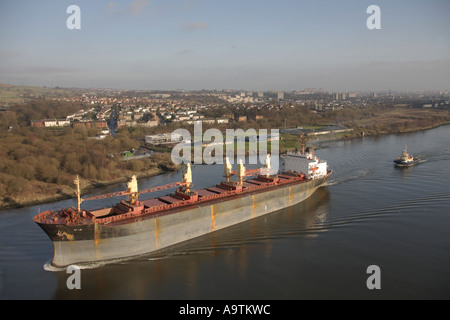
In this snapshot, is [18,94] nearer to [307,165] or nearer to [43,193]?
[43,193]

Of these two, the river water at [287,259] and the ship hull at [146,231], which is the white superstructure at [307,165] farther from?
the ship hull at [146,231]

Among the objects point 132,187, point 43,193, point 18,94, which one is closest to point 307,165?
point 132,187

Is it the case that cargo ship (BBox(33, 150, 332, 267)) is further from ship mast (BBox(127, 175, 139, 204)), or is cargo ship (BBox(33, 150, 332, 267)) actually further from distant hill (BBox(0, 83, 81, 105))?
distant hill (BBox(0, 83, 81, 105))

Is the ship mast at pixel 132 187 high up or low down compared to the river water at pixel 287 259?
up

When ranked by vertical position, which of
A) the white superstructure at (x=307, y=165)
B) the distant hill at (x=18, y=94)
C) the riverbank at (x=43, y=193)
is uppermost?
the distant hill at (x=18, y=94)

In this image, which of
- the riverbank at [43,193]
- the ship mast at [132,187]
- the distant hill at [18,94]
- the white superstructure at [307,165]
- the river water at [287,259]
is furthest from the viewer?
the distant hill at [18,94]

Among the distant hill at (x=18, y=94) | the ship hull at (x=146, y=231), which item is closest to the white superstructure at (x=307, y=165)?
the ship hull at (x=146, y=231)

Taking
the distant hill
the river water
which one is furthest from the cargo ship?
the distant hill

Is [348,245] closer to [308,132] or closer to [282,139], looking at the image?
[282,139]
